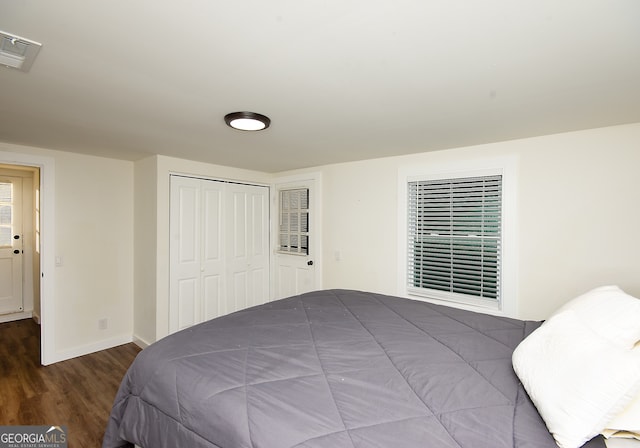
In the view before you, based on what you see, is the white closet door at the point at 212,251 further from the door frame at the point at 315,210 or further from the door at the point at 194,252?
the door frame at the point at 315,210

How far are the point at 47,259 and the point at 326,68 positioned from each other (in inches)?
141

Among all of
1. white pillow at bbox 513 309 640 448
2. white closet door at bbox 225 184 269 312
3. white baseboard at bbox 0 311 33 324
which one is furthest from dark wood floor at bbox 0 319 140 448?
white pillow at bbox 513 309 640 448

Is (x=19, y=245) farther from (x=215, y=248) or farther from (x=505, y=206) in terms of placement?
(x=505, y=206)

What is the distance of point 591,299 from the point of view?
139 cm

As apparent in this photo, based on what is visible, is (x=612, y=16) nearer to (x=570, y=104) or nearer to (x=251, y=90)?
(x=570, y=104)

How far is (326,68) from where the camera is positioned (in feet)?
4.64

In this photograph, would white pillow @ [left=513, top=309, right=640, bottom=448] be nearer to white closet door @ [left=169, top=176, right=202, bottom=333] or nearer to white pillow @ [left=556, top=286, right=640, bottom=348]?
white pillow @ [left=556, top=286, right=640, bottom=348]

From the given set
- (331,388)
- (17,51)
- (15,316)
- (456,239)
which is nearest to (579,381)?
(331,388)

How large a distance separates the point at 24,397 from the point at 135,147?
7.79 ft

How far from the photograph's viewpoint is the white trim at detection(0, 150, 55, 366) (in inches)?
121

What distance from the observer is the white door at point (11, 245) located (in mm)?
4336

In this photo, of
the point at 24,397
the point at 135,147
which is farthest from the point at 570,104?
the point at 24,397

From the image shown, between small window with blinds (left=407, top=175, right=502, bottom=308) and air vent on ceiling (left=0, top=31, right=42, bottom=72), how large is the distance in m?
2.99

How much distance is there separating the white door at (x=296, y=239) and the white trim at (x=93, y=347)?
2.01 meters
